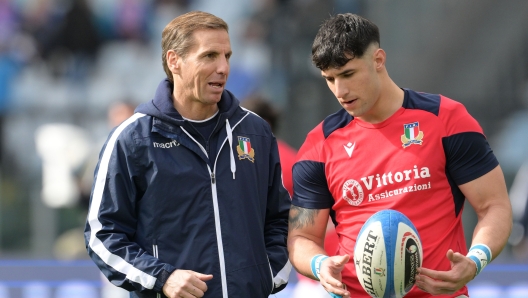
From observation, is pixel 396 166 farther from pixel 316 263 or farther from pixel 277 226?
pixel 277 226

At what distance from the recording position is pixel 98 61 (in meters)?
10.6

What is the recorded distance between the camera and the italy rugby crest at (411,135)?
3709 mm

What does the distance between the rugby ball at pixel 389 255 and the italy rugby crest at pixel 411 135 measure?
39 cm

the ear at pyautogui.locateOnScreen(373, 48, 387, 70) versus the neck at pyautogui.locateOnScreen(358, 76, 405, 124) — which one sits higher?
the ear at pyautogui.locateOnScreen(373, 48, 387, 70)

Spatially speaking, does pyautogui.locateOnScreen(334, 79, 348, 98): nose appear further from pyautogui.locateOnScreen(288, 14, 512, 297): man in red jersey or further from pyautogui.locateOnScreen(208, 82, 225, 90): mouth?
pyautogui.locateOnScreen(208, 82, 225, 90): mouth

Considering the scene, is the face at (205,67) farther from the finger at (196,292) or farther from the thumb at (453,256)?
the thumb at (453,256)

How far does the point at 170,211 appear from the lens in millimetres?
3715

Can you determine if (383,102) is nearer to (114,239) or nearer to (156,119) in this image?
(156,119)

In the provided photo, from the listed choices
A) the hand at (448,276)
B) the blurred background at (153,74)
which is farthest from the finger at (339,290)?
the blurred background at (153,74)

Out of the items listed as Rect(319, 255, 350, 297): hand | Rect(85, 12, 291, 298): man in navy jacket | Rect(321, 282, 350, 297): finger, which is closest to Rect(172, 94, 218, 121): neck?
Rect(85, 12, 291, 298): man in navy jacket

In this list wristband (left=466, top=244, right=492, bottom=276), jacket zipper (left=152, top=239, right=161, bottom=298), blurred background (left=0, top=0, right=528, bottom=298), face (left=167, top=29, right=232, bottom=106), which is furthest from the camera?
blurred background (left=0, top=0, right=528, bottom=298)

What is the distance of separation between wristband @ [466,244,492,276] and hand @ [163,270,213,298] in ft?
3.54

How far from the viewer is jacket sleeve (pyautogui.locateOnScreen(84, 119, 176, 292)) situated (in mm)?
3605

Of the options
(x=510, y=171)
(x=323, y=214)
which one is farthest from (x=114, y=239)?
(x=510, y=171)
